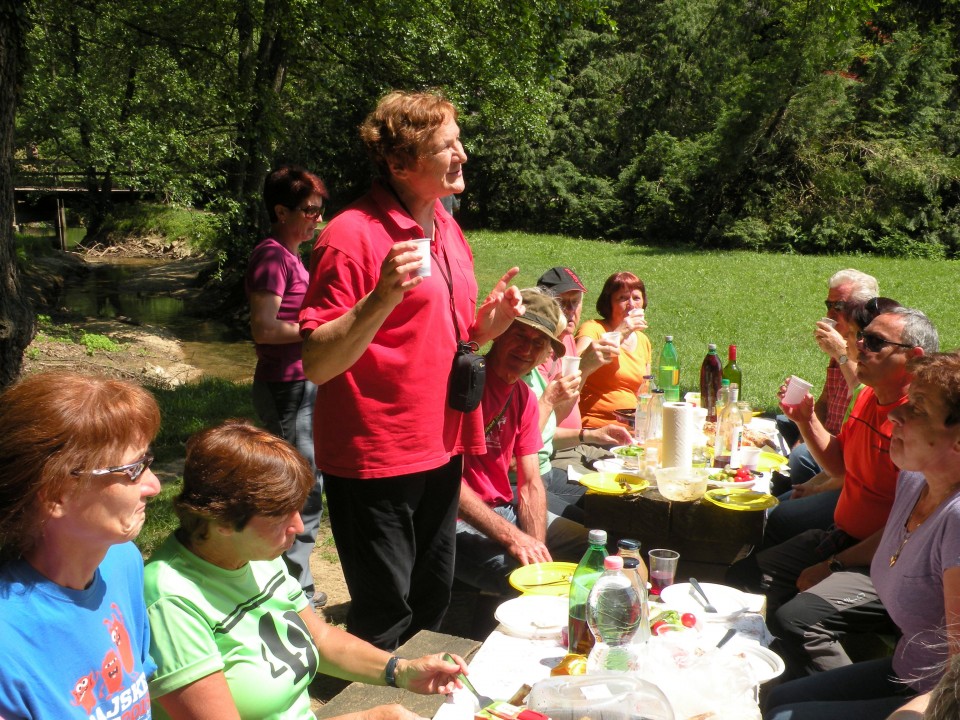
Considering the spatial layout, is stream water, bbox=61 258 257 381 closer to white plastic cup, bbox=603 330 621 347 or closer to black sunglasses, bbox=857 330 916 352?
white plastic cup, bbox=603 330 621 347

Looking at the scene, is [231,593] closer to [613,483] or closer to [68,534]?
[68,534]

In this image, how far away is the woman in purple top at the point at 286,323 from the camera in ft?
13.2

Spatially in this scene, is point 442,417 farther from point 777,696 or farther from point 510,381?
point 777,696

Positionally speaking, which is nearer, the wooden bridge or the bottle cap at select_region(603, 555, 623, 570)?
the bottle cap at select_region(603, 555, 623, 570)

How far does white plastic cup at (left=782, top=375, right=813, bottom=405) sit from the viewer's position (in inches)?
149

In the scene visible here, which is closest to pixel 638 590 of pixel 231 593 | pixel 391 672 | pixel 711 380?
pixel 391 672

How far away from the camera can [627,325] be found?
5.28 metres

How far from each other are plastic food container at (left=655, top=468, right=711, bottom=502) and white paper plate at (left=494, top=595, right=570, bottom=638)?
3.59ft

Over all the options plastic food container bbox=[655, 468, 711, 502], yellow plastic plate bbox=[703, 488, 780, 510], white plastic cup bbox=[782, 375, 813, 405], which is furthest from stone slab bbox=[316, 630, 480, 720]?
white plastic cup bbox=[782, 375, 813, 405]

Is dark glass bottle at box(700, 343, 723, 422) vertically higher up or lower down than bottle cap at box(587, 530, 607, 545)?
lower down

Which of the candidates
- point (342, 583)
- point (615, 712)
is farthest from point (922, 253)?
point (615, 712)

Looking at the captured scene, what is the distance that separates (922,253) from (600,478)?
1958cm

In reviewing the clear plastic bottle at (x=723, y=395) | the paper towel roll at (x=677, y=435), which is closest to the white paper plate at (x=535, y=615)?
the paper towel roll at (x=677, y=435)

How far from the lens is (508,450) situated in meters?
3.60
